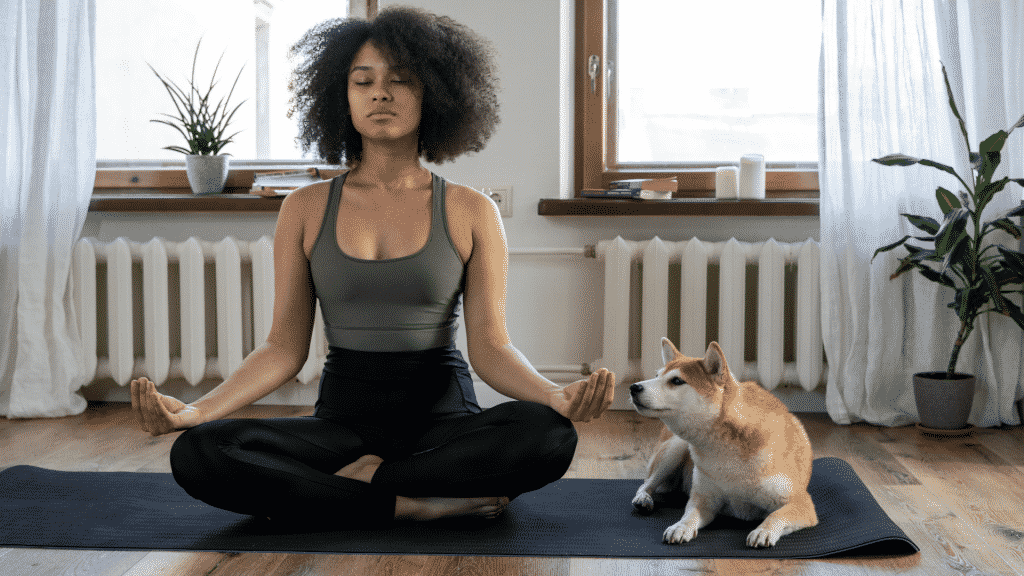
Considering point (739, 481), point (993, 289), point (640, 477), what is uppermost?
point (993, 289)

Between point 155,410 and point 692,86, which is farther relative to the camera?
point 692,86

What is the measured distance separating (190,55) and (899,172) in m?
Result: 2.33

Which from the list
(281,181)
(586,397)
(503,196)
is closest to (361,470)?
(586,397)

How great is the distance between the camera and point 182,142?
2.99m

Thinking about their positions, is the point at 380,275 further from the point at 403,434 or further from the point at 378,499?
the point at 378,499

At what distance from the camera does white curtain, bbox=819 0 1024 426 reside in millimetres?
2465

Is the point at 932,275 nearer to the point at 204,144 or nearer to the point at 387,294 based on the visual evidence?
the point at 387,294

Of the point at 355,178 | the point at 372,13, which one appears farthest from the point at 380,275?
the point at 372,13

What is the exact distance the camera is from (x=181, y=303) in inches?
106

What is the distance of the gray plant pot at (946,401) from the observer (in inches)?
92.4

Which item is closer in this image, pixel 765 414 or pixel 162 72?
pixel 765 414

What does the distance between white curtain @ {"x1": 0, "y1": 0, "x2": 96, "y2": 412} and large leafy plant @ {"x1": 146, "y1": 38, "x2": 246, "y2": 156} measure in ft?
0.92

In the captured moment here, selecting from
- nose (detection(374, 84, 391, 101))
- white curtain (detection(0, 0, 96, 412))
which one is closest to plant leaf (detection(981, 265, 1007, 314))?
nose (detection(374, 84, 391, 101))

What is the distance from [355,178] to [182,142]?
5.07 ft
